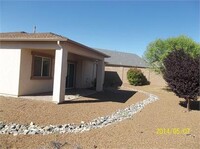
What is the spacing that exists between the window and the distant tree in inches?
456

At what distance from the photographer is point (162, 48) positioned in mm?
22734

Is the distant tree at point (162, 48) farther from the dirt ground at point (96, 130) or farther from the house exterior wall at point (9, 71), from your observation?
the house exterior wall at point (9, 71)

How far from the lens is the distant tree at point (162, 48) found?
21375 mm

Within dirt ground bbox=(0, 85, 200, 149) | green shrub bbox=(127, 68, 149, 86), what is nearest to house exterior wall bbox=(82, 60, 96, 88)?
green shrub bbox=(127, 68, 149, 86)

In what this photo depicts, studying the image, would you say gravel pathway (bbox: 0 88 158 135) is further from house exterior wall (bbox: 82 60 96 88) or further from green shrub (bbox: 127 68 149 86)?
green shrub (bbox: 127 68 149 86)

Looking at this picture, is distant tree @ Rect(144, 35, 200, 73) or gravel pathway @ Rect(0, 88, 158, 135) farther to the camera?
distant tree @ Rect(144, 35, 200, 73)

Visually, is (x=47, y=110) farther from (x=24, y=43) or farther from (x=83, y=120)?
(x=24, y=43)

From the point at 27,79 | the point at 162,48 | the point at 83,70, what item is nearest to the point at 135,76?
the point at 162,48

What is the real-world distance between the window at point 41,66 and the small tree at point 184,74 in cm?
770

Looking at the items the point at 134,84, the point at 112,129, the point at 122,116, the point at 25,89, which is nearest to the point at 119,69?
the point at 134,84

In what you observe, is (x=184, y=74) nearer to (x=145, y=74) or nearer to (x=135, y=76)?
(x=135, y=76)

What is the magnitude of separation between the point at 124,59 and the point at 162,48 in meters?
11.7

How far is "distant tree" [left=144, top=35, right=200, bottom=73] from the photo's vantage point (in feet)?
70.1

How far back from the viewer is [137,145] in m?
5.55
